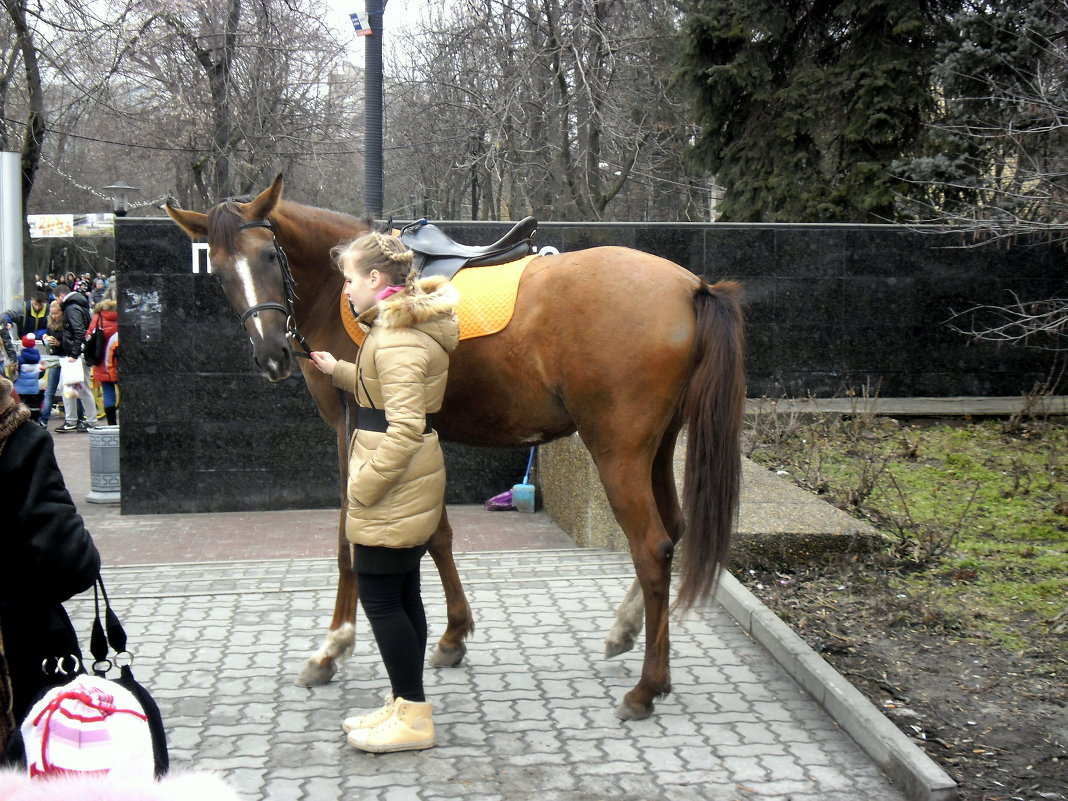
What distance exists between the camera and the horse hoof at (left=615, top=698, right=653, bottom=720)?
14.6ft

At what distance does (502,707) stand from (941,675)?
203 cm

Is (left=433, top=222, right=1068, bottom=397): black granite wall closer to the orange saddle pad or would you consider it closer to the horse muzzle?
the orange saddle pad

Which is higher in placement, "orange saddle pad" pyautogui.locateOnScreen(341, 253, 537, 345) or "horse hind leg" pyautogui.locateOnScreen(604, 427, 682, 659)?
"orange saddle pad" pyautogui.locateOnScreen(341, 253, 537, 345)

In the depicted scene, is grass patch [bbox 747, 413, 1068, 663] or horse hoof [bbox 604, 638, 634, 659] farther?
grass patch [bbox 747, 413, 1068, 663]

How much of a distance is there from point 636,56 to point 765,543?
590 inches

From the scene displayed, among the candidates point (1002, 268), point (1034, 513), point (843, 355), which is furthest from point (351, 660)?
point (1002, 268)

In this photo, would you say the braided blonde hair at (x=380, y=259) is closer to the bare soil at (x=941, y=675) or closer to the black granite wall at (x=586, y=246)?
the bare soil at (x=941, y=675)

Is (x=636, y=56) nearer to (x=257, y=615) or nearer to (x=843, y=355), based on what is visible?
(x=843, y=355)

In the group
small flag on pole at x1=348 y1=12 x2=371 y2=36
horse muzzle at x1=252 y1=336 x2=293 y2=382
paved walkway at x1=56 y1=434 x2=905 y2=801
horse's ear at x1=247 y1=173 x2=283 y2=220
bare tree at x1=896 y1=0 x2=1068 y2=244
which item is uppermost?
small flag on pole at x1=348 y1=12 x2=371 y2=36

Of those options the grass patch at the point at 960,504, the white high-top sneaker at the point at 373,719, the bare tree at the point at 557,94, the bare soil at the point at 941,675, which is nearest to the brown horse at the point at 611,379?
the white high-top sneaker at the point at 373,719

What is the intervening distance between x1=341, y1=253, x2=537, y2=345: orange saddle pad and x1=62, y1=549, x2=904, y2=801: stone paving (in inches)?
65.5

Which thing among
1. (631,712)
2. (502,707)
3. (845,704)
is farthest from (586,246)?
(845,704)

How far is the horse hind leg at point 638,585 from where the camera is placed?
4996mm

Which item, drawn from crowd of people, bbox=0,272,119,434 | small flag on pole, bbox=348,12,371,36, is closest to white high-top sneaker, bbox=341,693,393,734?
small flag on pole, bbox=348,12,371,36
